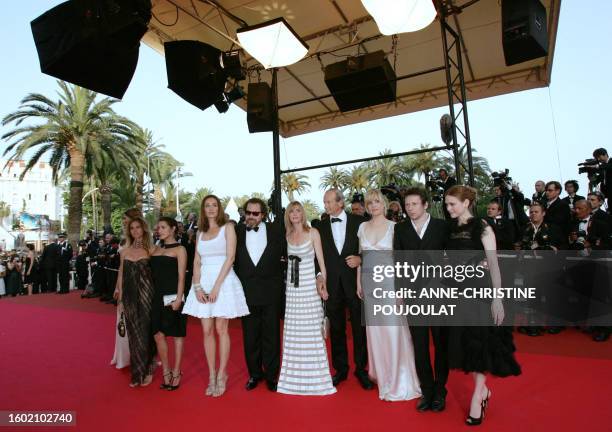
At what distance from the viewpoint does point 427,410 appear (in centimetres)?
331

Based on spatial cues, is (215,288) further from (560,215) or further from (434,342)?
(560,215)

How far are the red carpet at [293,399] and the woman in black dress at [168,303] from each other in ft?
0.79

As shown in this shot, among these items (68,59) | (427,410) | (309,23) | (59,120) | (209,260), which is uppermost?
(59,120)

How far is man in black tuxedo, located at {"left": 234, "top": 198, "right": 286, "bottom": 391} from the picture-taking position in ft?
13.2

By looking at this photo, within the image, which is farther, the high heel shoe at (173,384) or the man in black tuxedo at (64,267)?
the man in black tuxedo at (64,267)

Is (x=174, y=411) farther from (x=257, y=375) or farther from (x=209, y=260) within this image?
(x=209, y=260)

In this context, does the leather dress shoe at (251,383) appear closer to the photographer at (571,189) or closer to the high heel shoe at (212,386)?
the high heel shoe at (212,386)

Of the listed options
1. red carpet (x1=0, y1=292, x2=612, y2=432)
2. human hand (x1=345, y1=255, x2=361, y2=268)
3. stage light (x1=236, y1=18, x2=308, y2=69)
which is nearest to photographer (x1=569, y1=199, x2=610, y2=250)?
red carpet (x1=0, y1=292, x2=612, y2=432)

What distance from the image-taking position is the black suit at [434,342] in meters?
3.37

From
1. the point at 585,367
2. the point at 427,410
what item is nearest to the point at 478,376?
the point at 427,410

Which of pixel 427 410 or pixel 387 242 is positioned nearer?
pixel 427 410

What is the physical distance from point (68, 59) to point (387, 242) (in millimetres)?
3956

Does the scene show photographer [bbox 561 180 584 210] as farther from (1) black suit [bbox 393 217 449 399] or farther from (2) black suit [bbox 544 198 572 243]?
(1) black suit [bbox 393 217 449 399]

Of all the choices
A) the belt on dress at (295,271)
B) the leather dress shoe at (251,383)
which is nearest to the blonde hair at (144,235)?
the belt on dress at (295,271)
